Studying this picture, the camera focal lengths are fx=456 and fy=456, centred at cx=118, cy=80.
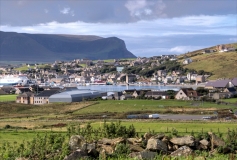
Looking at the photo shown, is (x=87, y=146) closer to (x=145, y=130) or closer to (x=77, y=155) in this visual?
(x=77, y=155)

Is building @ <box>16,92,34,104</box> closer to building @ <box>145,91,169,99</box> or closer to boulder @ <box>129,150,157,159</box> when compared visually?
building @ <box>145,91,169,99</box>

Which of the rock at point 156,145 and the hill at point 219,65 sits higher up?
the hill at point 219,65

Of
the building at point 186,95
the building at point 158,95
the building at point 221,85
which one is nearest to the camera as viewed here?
the building at point 186,95

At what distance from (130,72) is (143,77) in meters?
12.7

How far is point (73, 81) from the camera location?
160m

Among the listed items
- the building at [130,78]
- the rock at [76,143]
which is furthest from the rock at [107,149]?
the building at [130,78]

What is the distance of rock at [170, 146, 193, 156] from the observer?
12633mm

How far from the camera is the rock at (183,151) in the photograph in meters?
12.6

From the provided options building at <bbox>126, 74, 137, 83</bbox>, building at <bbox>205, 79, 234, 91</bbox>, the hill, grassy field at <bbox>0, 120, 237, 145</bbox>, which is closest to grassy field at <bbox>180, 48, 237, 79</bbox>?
the hill

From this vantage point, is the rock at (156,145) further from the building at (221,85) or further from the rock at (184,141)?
the building at (221,85)

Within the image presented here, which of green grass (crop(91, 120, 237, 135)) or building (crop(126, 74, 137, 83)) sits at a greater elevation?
building (crop(126, 74, 137, 83))

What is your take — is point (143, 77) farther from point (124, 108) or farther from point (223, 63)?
point (124, 108)

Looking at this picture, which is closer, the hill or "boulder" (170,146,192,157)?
"boulder" (170,146,192,157)

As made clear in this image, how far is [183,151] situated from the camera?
510 inches
